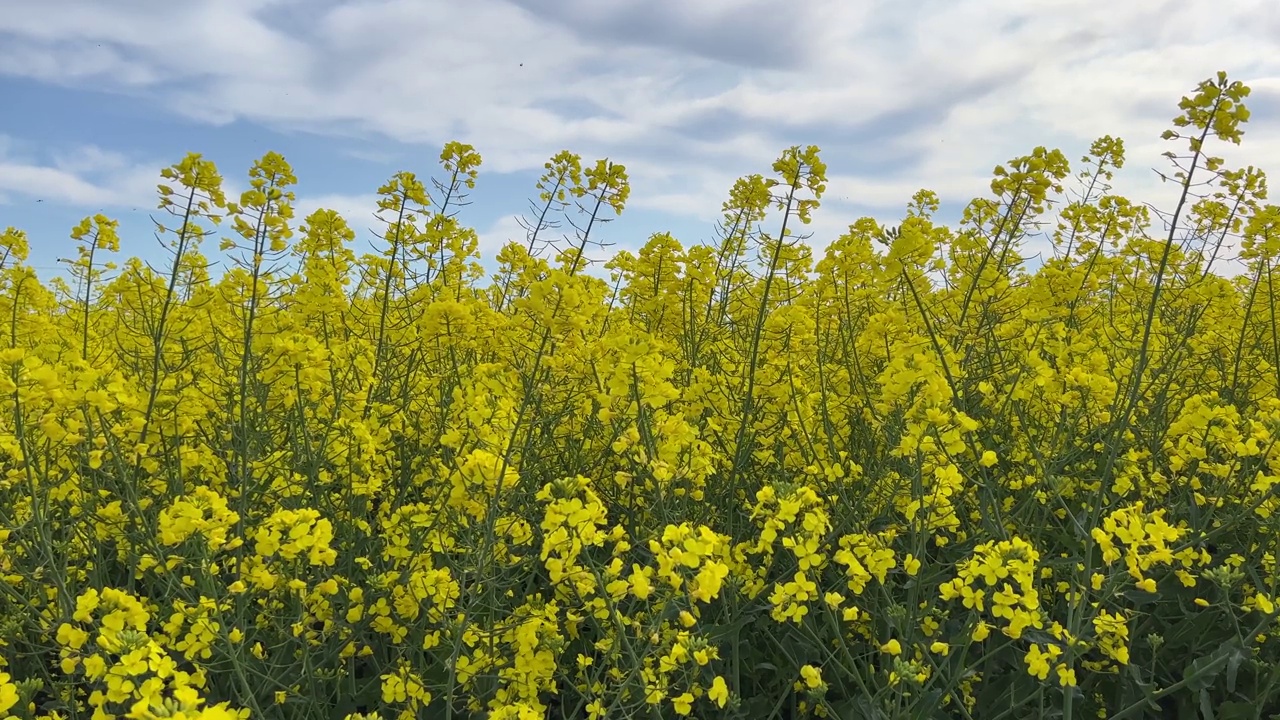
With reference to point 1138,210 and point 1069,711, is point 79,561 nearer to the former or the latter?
point 1069,711

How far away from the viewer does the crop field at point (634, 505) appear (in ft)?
7.81

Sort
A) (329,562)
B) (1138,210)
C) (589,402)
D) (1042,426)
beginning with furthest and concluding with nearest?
(1138,210)
(1042,426)
(589,402)
(329,562)

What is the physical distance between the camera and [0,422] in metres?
2.51

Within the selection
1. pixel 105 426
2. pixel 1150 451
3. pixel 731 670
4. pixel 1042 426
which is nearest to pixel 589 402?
pixel 731 670

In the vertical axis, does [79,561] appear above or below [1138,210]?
below

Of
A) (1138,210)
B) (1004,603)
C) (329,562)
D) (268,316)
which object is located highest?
(1138,210)

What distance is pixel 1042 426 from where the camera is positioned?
4211 millimetres

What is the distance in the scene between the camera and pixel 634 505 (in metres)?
3.72

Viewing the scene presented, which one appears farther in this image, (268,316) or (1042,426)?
(1042,426)

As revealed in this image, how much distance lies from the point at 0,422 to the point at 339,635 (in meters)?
1.37

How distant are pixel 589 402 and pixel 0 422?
218cm

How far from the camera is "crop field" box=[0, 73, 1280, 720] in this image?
238 centimetres

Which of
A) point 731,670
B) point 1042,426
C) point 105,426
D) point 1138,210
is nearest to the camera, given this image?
point 105,426

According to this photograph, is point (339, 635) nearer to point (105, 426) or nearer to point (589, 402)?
point (105, 426)
